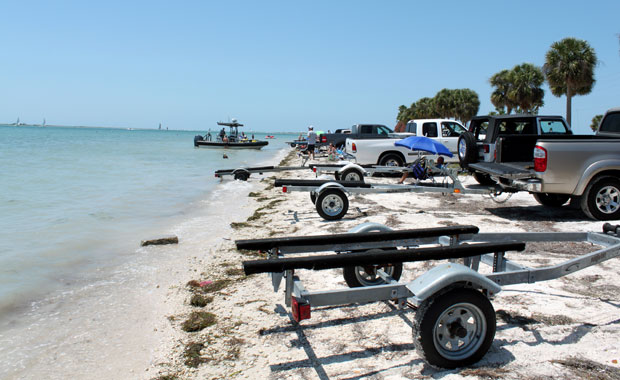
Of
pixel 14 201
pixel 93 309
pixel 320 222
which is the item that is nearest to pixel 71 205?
pixel 14 201

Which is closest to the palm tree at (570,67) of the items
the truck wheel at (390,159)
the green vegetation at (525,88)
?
the green vegetation at (525,88)

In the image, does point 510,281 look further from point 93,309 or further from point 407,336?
point 93,309

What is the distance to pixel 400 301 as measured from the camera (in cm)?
356

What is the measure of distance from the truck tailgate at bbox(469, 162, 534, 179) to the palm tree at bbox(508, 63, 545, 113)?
141 feet

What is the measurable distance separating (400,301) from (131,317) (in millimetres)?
3426

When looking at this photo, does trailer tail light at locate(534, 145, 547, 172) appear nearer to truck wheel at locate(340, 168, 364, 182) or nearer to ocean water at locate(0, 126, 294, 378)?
truck wheel at locate(340, 168, 364, 182)

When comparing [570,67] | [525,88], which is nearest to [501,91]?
[525,88]

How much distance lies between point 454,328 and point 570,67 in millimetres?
42697

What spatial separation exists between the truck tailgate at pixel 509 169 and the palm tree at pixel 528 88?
42.8 metres

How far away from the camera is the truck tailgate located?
28.8 feet

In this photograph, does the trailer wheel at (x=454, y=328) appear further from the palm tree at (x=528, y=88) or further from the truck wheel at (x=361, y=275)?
the palm tree at (x=528, y=88)

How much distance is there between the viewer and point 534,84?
159 feet

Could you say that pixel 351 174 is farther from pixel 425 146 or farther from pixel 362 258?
pixel 362 258

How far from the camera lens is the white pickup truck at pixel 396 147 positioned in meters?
17.8
